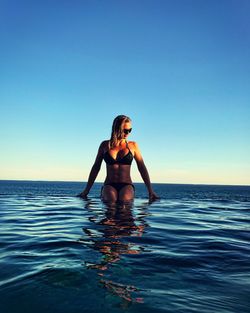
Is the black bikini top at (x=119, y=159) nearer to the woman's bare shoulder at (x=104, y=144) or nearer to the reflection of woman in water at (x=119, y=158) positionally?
the reflection of woman in water at (x=119, y=158)

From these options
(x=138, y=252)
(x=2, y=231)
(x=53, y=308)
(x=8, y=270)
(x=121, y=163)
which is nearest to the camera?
(x=53, y=308)

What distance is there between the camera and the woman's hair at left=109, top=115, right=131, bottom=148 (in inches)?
350

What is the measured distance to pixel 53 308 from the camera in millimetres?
2146

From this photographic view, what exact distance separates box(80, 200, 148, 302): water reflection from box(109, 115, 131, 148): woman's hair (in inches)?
116

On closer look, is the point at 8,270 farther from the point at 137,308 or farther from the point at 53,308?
the point at 137,308

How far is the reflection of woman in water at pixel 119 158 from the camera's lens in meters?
8.91

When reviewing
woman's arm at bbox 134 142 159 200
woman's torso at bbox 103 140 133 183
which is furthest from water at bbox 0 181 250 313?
woman's arm at bbox 134 142 159 200

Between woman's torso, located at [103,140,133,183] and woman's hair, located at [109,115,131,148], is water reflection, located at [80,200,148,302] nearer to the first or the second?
woman's torso, located at [103,140,133,183]

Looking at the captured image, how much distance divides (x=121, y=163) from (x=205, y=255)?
214 inches

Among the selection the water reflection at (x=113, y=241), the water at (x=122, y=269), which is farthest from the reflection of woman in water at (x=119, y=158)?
the water at (x=122, y=269)

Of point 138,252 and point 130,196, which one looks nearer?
point 138,252

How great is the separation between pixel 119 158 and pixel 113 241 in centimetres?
496

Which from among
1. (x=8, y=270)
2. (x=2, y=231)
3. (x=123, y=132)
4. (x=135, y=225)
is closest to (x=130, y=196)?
(x=123, y=132)

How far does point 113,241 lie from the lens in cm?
407
